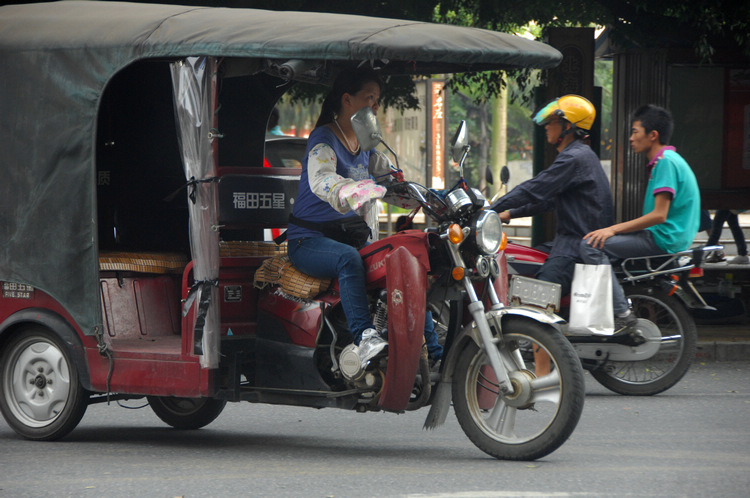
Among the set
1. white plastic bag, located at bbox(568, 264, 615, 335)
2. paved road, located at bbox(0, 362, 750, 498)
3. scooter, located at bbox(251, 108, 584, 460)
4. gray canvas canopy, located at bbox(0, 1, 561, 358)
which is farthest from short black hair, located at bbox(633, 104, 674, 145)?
scooter, located at bbox(251, 108, 584, 460)

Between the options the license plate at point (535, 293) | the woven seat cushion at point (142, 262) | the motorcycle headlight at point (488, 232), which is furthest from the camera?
the woven seat cushion at point (142, 262)

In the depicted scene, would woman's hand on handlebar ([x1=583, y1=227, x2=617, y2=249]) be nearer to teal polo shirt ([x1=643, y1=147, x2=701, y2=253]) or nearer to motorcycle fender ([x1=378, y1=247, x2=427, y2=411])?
teal polo shirt ([x1=643, y1=147, x2=701, y2=253])

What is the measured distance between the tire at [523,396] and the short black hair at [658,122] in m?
3.14

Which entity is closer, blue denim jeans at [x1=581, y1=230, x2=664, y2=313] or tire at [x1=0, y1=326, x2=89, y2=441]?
tire at [x1=0, y1=326, x2=89, y2=441]

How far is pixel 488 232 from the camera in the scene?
5461 millimetres

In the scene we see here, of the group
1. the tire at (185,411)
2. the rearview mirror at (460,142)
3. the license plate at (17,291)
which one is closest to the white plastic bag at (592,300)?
the rearview mirror at (460,142)

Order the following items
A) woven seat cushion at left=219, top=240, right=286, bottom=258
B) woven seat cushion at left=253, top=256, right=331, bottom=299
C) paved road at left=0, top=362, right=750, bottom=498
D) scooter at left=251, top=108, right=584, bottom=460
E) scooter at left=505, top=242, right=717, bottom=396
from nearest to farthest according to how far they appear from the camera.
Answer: paved road at left=0, top=362, right=750, bottom=498 → scooter at left=251, top=108, right=584, bottom=460 → woven seat cushion at left=253, top=256, right=331, bottom=299 → woven seat cushion at left=219, top=240, right=286, bottom=258 → scooter at left=505, top=242, right=717, bottom=396

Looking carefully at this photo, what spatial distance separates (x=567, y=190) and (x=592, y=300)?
710 mm

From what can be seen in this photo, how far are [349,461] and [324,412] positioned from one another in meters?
1.82

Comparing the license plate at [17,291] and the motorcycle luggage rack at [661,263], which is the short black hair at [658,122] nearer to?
the motorcycle luggage rack at [661,263]

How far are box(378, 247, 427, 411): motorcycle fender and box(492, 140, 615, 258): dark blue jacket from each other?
175cm

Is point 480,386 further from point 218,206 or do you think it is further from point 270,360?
point 218,206

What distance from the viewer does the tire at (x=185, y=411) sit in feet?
21.9

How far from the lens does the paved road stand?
4.93 meters
